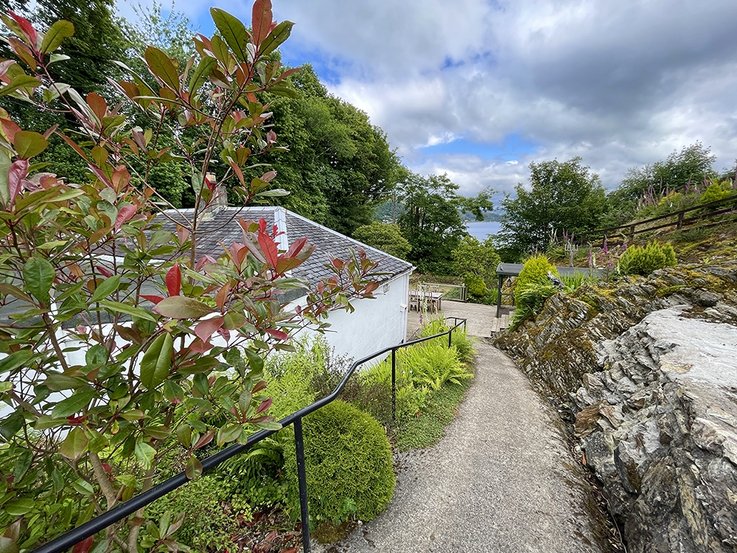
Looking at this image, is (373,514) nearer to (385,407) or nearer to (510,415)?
(385,407)

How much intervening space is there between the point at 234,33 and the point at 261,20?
0.09m

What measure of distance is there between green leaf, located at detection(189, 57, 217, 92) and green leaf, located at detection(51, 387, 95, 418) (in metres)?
0.92

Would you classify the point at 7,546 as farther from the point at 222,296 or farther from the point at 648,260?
the point at 648,260

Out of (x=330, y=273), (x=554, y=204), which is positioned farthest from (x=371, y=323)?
(x=554, y=204)

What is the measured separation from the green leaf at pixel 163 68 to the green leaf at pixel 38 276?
0.62 meters

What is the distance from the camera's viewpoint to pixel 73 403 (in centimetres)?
70

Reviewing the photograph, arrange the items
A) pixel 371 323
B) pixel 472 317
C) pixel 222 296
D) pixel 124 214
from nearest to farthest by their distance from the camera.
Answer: pixel 222 296 < pixel 124 214 < pixel 371 323 < pixel 472 317

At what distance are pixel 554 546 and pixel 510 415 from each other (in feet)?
6.39

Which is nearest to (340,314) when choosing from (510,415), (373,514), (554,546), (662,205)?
(510,415)

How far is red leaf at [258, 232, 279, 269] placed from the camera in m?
0.80

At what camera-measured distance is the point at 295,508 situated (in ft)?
6.70

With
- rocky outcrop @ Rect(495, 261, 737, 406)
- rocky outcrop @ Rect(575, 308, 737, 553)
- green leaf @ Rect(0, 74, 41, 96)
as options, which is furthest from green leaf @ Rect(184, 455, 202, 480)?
rocky outcrop @ Rect(495, 261, 737, 406)

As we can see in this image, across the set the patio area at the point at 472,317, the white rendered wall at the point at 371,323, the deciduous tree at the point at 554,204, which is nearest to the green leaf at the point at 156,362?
the white rendered wall at the point at 371,323

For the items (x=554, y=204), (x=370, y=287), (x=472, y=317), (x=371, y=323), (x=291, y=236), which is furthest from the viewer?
(x=554, y=204)
